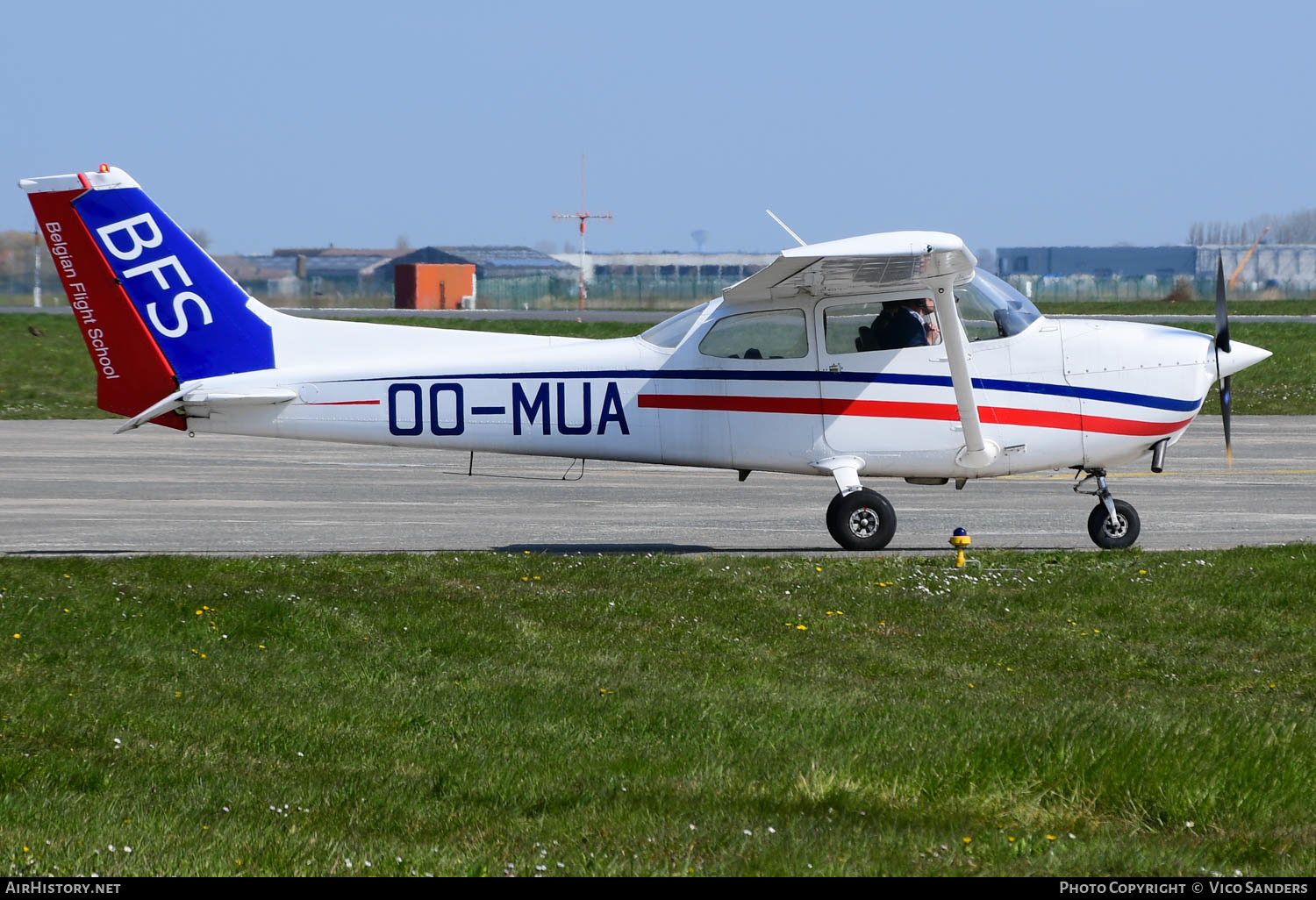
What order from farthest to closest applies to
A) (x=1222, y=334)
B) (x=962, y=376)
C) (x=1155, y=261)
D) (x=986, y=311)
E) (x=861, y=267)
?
(x=1155, y=261)
(x=986, y=311)
(x=1222, y=334)
(x=962, y=376)
(x=861, y=267)

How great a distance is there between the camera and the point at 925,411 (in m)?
12.9

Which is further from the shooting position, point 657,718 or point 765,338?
point 765,338

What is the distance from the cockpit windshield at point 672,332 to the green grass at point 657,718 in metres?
2.56

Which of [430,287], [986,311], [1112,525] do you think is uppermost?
[430,287]

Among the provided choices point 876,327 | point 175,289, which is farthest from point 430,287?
point 876,327

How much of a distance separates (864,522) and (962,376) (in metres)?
1.57

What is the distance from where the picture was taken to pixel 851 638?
908 centimetres

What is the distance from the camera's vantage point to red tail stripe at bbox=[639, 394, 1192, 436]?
12828 mm

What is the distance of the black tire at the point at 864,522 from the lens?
512 inches

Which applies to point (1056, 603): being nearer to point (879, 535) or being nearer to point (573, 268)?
point (879, 535)

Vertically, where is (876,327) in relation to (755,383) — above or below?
above

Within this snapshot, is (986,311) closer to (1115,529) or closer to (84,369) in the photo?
(1115,529)

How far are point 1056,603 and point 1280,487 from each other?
28.8ft

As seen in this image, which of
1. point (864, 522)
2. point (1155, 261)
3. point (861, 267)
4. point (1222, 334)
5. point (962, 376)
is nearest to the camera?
point (861, 267)
